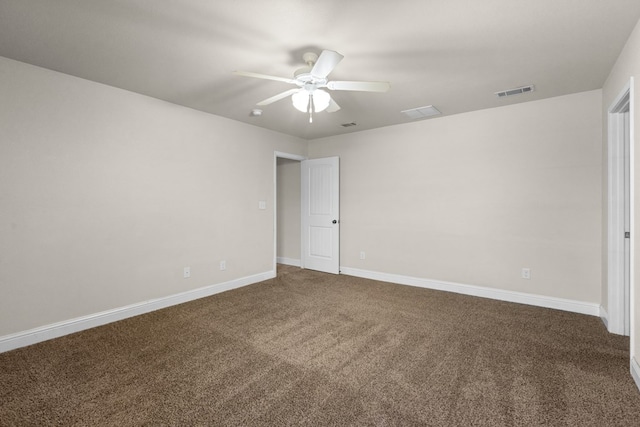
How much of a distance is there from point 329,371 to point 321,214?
11.6 ft

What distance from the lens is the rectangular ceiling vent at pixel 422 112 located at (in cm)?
396

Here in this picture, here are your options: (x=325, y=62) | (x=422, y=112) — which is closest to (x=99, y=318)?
(x=325, y=62)

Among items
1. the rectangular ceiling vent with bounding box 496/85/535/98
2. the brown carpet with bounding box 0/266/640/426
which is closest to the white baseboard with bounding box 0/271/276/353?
the brown carpet with bounding box 0/266/640/426

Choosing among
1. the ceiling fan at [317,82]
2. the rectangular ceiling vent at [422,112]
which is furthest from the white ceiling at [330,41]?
the rectangular ceiling vent at [422,112]

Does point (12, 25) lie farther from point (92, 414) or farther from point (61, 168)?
point (92, 414)

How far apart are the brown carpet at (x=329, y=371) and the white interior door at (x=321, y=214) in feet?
6.46

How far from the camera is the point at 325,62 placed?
2164 mm

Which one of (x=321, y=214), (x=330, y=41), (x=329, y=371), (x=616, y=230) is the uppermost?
(x=330, y=41)

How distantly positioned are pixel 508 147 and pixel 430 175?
1025 millimetres

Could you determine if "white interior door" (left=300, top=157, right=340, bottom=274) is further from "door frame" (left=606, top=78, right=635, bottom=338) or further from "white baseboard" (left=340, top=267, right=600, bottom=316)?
"door frame" (left=606, top=78, right=635, bottom=338)

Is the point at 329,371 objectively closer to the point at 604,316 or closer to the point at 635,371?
the point at 635,371

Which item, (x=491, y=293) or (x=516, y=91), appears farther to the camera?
(x=491, y=293)

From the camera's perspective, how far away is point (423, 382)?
6.95 feet

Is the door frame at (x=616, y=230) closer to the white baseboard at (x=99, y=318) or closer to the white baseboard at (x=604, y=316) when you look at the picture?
the white baseboard at (x=604, y=316)
